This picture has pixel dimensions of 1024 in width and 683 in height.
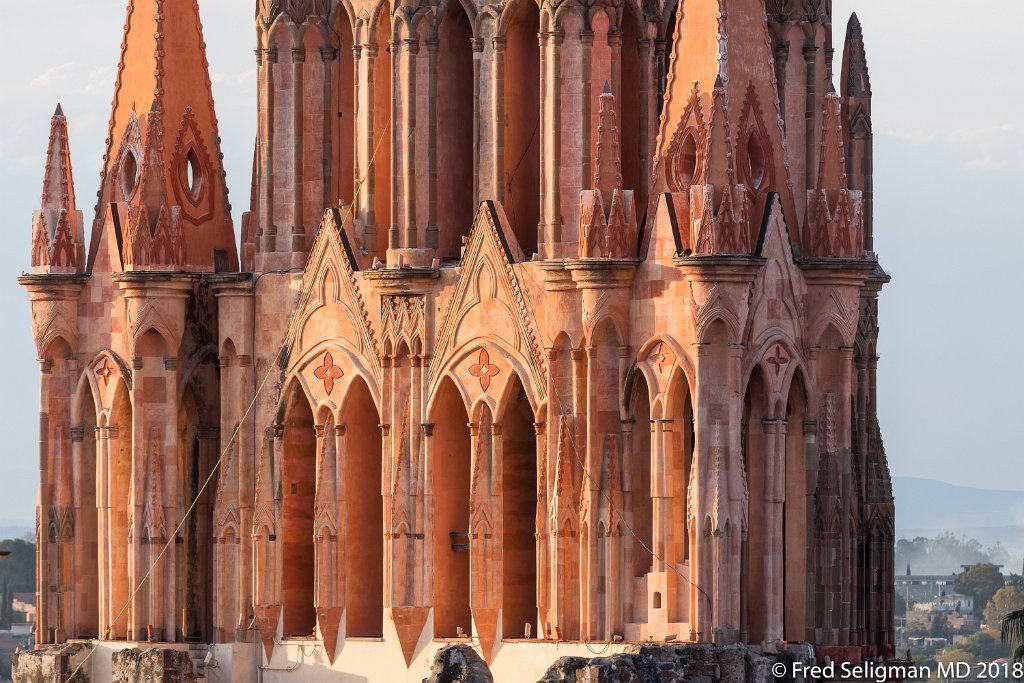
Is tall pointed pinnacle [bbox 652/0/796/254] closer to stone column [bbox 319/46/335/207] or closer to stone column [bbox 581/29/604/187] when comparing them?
stone column [bbox 581/29/604/187]

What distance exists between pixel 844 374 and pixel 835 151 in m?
3.66

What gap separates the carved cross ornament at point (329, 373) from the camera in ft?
203

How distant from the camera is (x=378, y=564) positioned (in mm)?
62156

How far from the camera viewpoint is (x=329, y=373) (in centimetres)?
6188

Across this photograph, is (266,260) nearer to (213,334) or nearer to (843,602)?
(213,334)

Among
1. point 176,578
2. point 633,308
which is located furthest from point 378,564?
point 633,308

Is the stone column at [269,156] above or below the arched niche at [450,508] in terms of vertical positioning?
above

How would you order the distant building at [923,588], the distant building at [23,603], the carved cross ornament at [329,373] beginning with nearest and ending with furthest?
the carved cross ornament at [329,373], the distant building at [23,603], the distant building at [923,588]

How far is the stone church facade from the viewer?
184 feet

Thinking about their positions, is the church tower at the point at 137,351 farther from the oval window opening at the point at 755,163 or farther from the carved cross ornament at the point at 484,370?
the oval window opening at the point at 755,163

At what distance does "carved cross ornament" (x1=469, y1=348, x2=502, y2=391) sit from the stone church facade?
6 centimetres

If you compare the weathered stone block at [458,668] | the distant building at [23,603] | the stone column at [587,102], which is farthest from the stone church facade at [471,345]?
the distant building at [23,603]

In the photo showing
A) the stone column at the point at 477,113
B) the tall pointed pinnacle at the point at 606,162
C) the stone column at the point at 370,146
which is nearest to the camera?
the tall pointed pinnacle at the point at 606,162

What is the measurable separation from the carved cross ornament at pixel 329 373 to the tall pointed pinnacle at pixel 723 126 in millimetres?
7969
